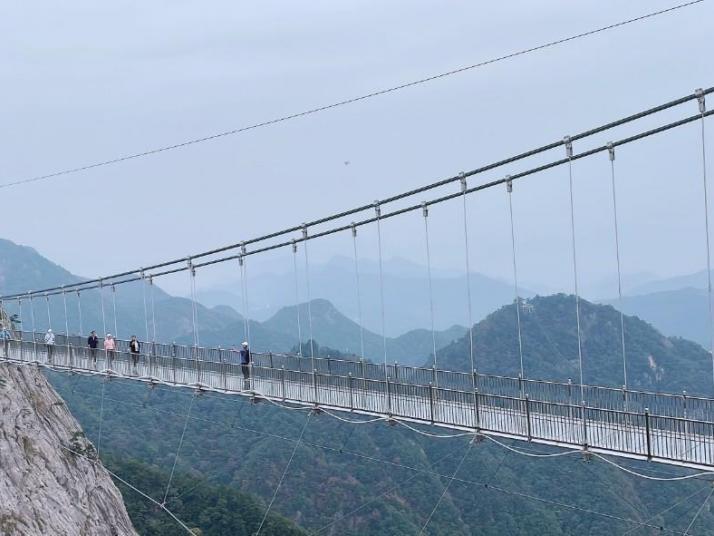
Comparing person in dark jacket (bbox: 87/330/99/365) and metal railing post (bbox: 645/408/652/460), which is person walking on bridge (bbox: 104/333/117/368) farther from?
metal railing post (bbox: 645/408/652/460)

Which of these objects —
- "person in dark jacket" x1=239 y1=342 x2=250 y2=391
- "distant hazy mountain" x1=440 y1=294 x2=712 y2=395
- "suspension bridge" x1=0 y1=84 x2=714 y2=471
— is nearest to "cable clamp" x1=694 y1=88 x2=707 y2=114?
"suspension bridge" x1=0 y1=84 x2=714 y2=471

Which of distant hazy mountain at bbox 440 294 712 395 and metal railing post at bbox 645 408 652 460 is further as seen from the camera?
distant hazy mountain at bbox 440 294 712 395

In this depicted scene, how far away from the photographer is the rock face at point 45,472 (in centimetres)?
4762

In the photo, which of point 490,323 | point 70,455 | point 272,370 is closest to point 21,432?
point 70,455

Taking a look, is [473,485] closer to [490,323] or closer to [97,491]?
[490,323]

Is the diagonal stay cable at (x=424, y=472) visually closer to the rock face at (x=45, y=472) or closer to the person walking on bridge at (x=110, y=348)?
the rock face at (x=45, y=472)

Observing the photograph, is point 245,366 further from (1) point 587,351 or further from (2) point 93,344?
(1) point 587,351

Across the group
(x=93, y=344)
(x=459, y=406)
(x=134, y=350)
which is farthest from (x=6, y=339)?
(x=459, y=406)

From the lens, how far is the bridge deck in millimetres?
24766

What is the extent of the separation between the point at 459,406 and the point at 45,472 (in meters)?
28.3

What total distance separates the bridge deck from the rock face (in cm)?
799

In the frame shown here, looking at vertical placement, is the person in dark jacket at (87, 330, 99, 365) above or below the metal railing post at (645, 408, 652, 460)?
above

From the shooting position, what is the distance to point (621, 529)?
91.0 metres

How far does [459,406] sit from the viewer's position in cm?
2986
